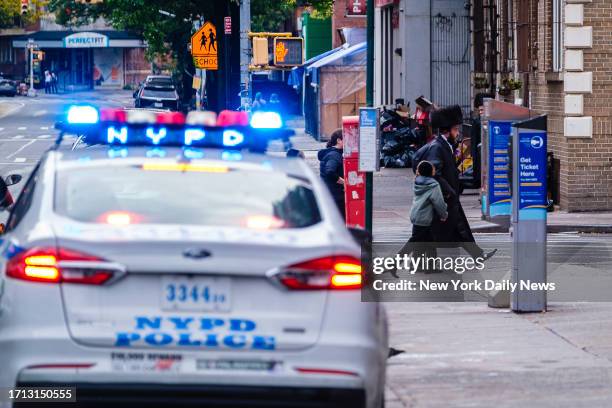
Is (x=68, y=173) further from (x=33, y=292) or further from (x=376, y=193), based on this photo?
(x=376, y=193)

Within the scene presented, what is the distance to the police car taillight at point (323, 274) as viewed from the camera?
6.45 metres

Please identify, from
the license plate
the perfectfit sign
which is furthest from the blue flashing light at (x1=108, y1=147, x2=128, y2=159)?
the perfectfit sign

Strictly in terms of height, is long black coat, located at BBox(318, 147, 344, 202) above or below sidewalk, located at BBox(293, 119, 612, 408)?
above

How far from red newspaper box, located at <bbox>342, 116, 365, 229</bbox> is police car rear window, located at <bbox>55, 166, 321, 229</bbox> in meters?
9.70

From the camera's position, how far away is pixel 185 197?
6887 mm

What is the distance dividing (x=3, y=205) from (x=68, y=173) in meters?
5.80

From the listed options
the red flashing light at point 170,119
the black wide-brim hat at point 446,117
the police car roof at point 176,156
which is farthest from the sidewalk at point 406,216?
the police car roof at point 176,156

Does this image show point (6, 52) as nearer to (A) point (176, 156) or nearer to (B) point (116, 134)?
(B) point (116, 134)

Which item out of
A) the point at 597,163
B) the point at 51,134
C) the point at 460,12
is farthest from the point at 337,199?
the point at 51,134

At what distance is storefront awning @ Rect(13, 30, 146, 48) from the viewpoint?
10906 centimetres

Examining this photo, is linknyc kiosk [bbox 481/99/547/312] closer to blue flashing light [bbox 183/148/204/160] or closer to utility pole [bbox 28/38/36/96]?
blue flashing light [bbox 183/148/204/160]

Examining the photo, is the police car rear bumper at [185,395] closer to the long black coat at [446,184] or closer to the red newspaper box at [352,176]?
the long black coat at [446,184]

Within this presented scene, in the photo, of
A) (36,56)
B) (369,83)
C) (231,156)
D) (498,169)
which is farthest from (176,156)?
(36,56)

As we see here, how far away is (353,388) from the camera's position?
646 centimetres
